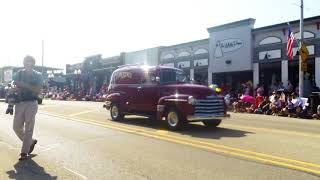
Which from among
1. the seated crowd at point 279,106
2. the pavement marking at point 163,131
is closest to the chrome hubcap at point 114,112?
the pavement marking at point 163,131

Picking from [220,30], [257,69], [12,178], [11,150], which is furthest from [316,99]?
[12,178]

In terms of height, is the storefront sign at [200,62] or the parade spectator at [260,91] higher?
the storefront sign at [200,62]

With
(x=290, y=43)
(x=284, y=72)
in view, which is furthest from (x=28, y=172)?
(x=284, y=72)

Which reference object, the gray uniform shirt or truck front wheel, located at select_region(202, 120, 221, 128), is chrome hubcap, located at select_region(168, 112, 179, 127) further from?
the gray uniform shirt

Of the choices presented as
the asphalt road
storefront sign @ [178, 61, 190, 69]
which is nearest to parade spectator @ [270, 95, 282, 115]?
the asphalt road

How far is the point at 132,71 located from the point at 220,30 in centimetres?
1851

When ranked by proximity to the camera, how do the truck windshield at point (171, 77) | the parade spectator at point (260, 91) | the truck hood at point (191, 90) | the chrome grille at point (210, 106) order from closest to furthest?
1. the chrome grille at point (210, 106)
2. the truck hood at point (191, 90)
3. the truck windshield at point (171, 77)
4. the parade spectator at point (260, 91)

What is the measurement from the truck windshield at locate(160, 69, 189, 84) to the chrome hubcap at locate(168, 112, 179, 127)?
1449 millimetres

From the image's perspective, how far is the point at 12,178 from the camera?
23.5 ft

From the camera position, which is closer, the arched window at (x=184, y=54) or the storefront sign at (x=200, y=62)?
the storefront sign at (x=200, y=62)

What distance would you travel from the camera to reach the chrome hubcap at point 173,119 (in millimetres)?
13273

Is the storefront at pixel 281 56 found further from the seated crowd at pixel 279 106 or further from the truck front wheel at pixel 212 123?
the truck front wheel at pixel 212 123

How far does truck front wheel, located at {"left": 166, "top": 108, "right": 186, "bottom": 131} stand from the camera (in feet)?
43.2

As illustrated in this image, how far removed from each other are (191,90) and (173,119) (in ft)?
3.32
